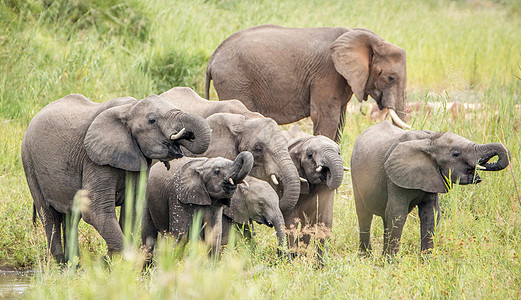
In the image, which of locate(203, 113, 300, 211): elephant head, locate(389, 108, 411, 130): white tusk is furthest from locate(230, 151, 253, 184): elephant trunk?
locate(389, 108, 411, 130): white tusk

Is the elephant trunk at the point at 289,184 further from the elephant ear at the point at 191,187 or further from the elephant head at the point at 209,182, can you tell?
the elephant ear at the point at 191,187

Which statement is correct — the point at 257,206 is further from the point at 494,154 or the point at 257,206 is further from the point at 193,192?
the point at 494,154

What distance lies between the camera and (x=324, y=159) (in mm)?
5848

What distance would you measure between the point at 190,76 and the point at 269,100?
244 cm

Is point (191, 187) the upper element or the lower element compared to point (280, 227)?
upper

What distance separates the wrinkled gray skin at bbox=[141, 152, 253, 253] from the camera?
529 centimetres

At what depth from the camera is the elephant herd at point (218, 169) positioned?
17.7 ft

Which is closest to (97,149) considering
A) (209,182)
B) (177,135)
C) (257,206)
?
(177,135)

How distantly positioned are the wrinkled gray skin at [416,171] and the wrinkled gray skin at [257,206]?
34.1 inches

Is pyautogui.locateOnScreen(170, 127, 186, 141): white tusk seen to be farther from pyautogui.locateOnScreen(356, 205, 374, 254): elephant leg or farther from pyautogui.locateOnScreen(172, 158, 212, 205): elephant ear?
pyautogui.locateOnScreen(356, 205, 374, 254): elephant leg

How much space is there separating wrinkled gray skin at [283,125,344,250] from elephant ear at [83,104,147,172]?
1235mm

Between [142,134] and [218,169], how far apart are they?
543 millimetres

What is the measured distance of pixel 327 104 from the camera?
8.81m

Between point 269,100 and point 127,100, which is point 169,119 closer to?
point 127,100
